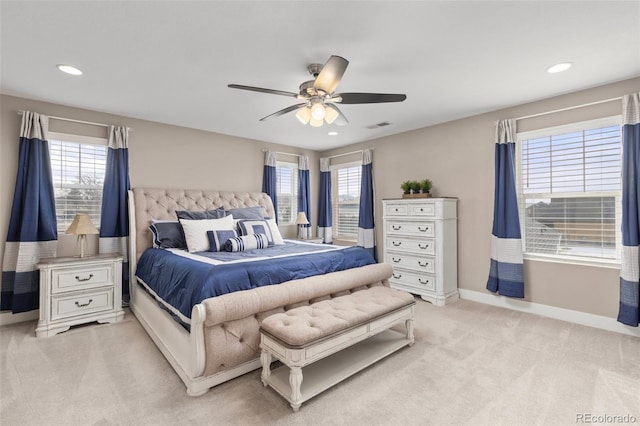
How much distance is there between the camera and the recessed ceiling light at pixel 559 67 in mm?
2629

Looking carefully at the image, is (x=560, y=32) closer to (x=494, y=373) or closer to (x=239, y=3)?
(x=239, y=3)

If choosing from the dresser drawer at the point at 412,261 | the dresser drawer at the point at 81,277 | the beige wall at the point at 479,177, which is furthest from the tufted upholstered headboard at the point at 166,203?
the beige wall at the point at 479,177

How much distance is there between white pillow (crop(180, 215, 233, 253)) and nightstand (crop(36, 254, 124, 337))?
790 millimetres

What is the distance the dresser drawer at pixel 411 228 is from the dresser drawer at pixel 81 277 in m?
3.62

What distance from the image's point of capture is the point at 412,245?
4246 millimetres

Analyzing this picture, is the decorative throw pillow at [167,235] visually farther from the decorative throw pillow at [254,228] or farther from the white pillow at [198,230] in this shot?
the decorative throw pillow at [254,228]

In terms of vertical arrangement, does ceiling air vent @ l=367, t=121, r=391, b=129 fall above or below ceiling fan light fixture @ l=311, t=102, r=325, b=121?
above

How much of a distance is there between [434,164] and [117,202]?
4.35 meters

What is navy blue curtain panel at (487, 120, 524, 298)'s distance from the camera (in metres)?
3.58

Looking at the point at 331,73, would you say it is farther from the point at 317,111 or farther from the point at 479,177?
the point at 479,177

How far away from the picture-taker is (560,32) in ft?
7.05

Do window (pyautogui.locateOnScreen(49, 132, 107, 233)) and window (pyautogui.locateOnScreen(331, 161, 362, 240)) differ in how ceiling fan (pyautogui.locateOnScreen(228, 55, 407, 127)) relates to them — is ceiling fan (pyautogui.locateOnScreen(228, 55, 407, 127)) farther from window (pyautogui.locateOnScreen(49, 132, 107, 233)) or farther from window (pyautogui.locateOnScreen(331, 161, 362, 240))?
window (pyautogui.locateOnScreen(331, 161, 362, 240))

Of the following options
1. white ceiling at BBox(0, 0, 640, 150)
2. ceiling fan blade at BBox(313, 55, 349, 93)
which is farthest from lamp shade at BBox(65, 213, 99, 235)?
ceiling fan blade at BBox(313, 55, 349, 93)

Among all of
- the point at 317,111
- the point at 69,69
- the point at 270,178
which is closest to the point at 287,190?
the point at 270,178
